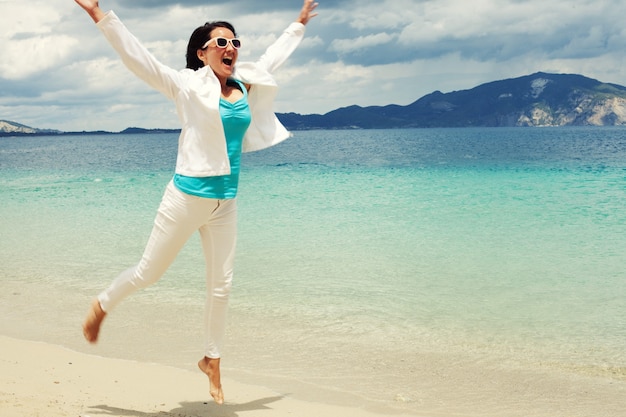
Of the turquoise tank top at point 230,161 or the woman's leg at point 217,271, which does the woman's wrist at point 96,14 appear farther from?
the woman's leg at point 217,271

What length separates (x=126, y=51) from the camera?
4059 millimetres

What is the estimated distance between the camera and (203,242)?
4566mm

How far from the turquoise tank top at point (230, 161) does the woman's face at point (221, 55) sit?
0.66 feet

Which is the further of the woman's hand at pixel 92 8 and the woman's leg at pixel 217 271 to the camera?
the woman's leg at pixel 217 271

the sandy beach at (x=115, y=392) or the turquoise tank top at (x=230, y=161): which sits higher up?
the turquoise tank top at (x=230, y=161)

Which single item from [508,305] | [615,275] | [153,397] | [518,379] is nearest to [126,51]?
[153,397]

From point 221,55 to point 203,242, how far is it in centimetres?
123

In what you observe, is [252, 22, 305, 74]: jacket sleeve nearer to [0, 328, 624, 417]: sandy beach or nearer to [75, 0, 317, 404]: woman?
[75, 0, 317, 404]: woman

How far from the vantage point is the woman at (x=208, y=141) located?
417 cm

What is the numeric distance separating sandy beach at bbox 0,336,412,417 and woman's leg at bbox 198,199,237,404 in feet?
1.31

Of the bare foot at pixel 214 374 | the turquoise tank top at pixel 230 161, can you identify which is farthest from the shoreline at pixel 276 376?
the turquoise tank top at pixel 230 161

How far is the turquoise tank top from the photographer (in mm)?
4262

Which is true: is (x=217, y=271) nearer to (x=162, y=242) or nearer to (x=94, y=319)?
(x=162, y=242)

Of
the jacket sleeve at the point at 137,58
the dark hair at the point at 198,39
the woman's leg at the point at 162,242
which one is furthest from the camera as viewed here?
the dark hair at the point at 198,39
